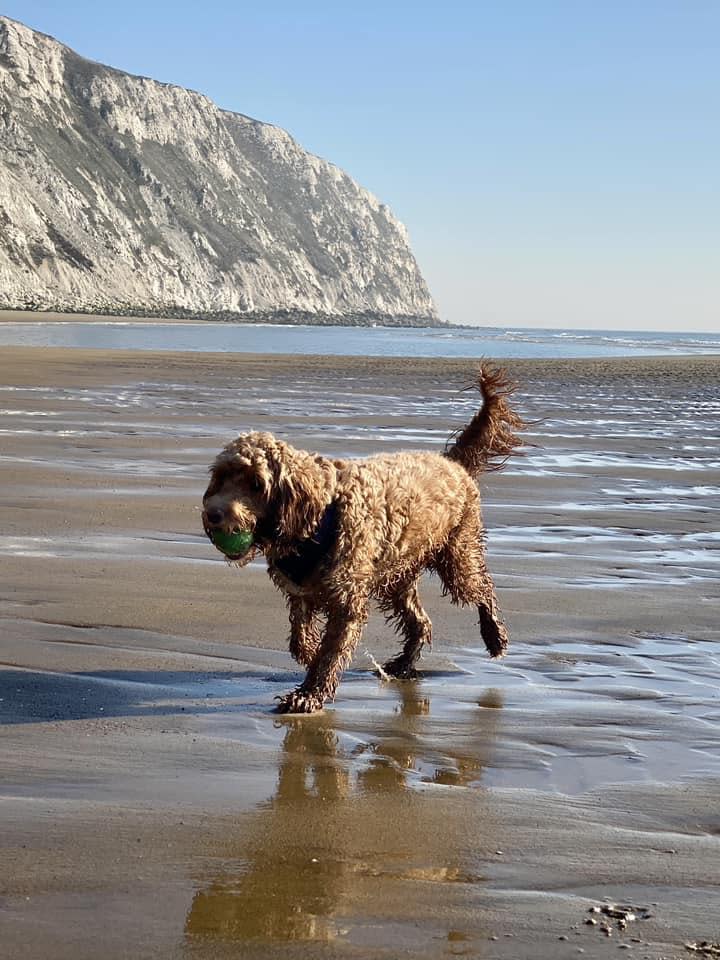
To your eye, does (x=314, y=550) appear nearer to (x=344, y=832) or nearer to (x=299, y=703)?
(x=299, y=703)

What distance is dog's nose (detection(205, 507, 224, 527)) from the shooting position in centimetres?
496

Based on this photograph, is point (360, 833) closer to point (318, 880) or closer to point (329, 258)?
point (318, 880)

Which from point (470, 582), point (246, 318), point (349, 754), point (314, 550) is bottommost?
point (246, 318)

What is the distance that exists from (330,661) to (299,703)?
0.24 metres

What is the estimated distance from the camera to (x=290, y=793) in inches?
164

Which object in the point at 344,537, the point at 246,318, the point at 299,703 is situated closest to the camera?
the point at 299,703

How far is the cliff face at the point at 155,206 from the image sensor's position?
4550 inches

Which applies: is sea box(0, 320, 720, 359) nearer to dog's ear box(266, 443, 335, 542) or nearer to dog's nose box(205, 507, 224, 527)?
dog's ear box(266, 443, 335, 542)

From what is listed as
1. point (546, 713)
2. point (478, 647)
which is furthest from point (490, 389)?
point (546, 713)

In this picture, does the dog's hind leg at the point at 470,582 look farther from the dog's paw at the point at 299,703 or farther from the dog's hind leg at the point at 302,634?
the dog's paw at the point at 299,703

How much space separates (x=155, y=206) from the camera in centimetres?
14462

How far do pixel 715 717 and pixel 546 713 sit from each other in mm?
698

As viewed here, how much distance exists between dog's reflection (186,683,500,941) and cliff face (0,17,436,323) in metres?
98.8

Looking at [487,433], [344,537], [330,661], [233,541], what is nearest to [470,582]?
[487,433]
